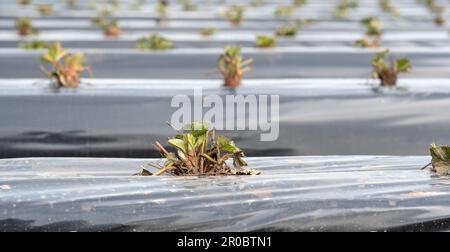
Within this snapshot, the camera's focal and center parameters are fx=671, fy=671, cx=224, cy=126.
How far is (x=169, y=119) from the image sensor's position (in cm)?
396

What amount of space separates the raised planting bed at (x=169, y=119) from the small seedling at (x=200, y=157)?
1.10m

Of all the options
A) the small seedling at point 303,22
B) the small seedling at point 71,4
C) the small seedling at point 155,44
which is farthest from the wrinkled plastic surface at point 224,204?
the small seedling at point 71,4

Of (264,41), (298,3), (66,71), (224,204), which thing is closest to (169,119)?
(66,71)

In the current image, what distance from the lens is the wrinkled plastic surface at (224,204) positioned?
7.48 ft

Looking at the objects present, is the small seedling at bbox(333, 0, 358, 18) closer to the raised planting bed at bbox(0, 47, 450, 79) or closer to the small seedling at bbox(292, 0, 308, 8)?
the small seedling at bbox(292, 0, 308, 8)

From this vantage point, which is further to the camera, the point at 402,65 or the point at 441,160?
the point at 402,65

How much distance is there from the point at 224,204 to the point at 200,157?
0.37 meters

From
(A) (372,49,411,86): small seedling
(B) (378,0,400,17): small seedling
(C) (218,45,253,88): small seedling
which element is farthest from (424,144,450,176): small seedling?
(B) (378,0,400,17): small seedling

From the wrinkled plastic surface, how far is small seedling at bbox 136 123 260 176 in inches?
4.9

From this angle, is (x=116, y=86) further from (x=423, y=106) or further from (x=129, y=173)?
(x=423, y=106)

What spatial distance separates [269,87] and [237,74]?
247mm

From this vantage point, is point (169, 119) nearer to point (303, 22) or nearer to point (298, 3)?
point (303, 22)

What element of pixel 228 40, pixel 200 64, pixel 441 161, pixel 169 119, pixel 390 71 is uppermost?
pixel 228 40
